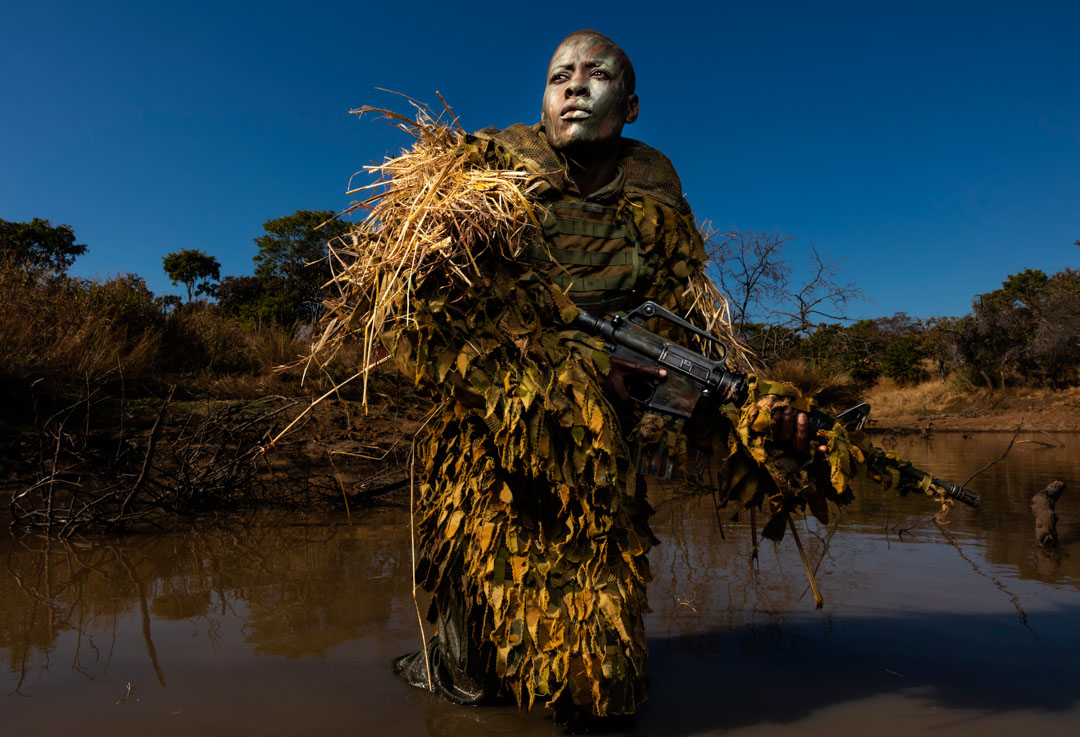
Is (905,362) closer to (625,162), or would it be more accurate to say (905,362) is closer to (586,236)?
(625,162)

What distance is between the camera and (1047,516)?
4742 millimetres

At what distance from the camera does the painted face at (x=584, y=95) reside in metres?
2.76

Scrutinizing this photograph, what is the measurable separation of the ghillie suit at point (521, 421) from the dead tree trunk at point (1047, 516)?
334 cm

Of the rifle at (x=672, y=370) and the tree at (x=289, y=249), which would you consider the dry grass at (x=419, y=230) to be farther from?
the tree at (x=289, y=249)

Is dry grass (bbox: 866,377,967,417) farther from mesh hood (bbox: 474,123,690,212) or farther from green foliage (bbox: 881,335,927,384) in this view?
mesh hood (bbox: 474,123,690,212)

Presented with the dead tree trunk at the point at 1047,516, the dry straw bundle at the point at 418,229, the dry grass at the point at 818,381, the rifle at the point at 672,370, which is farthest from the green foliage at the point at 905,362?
the dry straw bundle at the point at 418,229

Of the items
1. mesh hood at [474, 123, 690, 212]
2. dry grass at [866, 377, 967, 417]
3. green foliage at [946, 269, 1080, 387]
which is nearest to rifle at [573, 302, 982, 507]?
mesh hood at [474, 123, 690, 212]

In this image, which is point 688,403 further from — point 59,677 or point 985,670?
point 59,677

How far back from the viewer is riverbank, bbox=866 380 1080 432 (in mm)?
14945

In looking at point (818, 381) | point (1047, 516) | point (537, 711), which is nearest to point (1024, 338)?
point (818, 381)

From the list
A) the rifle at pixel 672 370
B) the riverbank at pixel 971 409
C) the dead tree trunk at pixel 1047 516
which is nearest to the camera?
the rifle at pixel 672 370

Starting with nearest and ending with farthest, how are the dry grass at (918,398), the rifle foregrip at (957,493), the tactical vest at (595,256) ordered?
the rifle foregrip at (957,493), the tactical vest at (595,256), the dry grass at (918,398)

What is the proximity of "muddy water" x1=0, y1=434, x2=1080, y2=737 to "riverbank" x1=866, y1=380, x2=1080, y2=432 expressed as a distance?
30.3ft

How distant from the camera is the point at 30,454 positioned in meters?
6.45
